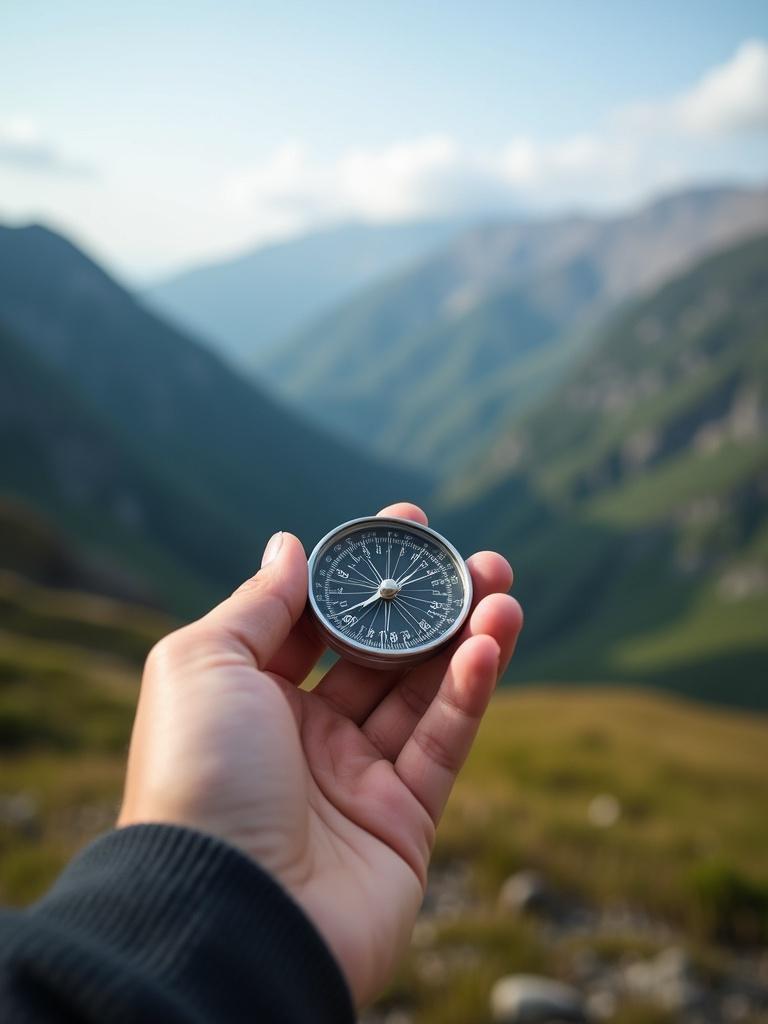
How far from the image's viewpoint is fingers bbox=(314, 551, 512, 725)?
5.70 m

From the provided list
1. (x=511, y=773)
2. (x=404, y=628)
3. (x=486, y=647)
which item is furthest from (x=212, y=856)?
(x=511, y=773)

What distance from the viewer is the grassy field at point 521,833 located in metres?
8.61

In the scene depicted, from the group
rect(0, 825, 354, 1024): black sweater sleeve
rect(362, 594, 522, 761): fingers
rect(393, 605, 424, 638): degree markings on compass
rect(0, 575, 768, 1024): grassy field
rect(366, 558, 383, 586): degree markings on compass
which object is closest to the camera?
rect(0, 825, 354, 1024): black sweater sleeve

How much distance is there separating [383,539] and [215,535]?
158995 millimetres

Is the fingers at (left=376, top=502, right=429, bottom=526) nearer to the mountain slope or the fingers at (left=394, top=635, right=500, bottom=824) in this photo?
the fingers at (left=394, top=635, right=500, bottom=824)

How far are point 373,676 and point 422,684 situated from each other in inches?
14.3

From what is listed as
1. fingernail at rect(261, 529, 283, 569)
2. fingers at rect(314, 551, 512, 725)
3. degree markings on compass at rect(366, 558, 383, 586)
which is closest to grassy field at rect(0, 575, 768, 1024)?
fingers at rect(314, 551, 512, 725)

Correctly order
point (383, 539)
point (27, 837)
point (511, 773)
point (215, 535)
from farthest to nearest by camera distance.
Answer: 1. point (215, 535)
2. point (511, 773)
3. point (27, 837)
4. point (383, 539)

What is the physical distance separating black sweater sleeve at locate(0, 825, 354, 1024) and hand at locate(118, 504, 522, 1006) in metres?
0.38

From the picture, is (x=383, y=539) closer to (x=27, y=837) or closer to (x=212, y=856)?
(x=212, y=856)

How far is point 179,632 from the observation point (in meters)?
4.70

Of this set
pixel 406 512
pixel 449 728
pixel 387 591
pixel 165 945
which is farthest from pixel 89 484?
pixel 165 945

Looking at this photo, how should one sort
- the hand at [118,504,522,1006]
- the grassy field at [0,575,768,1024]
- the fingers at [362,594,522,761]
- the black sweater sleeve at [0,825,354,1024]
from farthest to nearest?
1. the grassy field at [0,575,768,1024]
2. the fingers at [362,594,522,761]
3. the hand at [118,504,522,1006]
4. the black sweater sleeve at [0,825,354,1024]

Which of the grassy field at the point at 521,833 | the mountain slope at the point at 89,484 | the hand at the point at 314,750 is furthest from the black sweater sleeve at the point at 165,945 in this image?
the mountain slope at the point at 89,484
